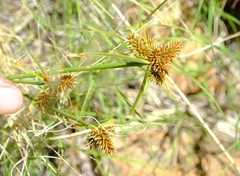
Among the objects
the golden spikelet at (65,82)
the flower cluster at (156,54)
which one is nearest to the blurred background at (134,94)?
the golden spikelet at (65,82)

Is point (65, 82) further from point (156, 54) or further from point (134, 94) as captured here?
point (134, 94)

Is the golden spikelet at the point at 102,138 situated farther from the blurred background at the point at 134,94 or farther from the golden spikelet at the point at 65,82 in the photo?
the blurred background at the point at 134,94

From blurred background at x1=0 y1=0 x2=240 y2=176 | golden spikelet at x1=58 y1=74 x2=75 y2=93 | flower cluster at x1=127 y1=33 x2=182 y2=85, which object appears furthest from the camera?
blurred background at x1=0 y1=0 x2=240 y2=176

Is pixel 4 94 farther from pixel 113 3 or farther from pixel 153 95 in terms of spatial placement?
pixel 153 95

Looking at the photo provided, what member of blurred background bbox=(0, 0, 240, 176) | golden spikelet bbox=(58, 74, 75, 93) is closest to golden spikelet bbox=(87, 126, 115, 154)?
golden spikelet bbox=(58, 74, 75, 93)

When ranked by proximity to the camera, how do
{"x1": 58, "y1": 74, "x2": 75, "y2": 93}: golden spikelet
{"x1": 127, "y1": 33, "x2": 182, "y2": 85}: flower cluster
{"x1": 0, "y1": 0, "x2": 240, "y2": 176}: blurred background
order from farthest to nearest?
{"x1": 0, "y1": 0, "x2": 240, "y2": 176}: blurred background, {"x1": 58, "y1": 74, "x2": 75, "y2": 93}: golden spikelet, {"x1": 127, "y1": 33, "x2": 182, "y2": 85}: flower cluster

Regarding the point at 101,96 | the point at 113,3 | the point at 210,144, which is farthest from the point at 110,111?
the point at 113,3

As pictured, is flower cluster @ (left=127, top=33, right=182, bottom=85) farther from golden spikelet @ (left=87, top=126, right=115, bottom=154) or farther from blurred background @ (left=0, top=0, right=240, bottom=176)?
blurred background @ (left=0, top=0, right=240, bottom=176)
